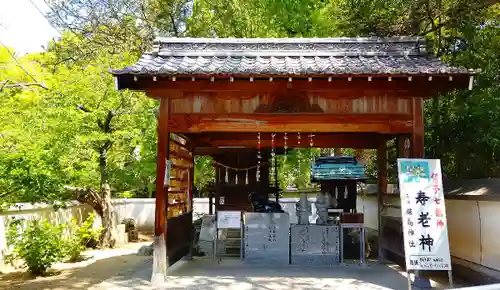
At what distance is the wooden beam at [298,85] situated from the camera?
7715mm

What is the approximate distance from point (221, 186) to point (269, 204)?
18.4ft

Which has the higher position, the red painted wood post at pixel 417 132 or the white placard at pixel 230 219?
the red painted wood post at pixel 417 132

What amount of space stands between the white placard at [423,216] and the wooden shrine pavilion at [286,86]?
0.80 metres

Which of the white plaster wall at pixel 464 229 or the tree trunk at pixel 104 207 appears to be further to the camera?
the tree trunk at pixel 104 207

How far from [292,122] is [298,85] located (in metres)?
0.70

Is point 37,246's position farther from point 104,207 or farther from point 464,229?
point 464,229

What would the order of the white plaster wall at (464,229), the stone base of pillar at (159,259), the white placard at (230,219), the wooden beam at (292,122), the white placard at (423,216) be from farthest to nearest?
the white placard at (230,219) → the wooden beam at (292,122) → the stone base of pillar at (159,259) → the white plaster wall at (464,229) → the white placard at (423,216)

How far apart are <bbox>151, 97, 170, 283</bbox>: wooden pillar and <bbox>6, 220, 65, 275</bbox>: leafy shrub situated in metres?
3.59

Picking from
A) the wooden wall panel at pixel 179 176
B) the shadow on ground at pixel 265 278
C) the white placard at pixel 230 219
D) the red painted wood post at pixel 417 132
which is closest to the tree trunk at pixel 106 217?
the wooden wall panel at pixel 179 176

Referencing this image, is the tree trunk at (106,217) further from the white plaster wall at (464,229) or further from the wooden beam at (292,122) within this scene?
the white plaster wall at (464,229)

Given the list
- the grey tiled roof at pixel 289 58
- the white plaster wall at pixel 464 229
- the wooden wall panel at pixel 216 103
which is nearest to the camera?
the grey tiled roof at pixel 289 58

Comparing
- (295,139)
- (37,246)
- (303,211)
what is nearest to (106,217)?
(37,246)

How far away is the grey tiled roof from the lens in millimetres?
7371

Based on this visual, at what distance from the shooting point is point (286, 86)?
7.91m
